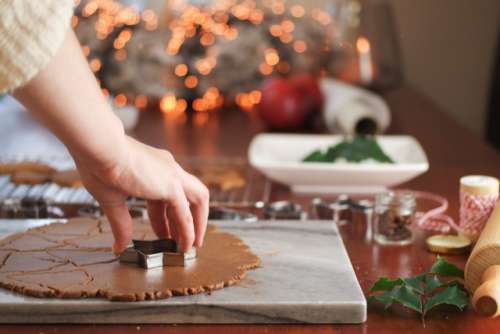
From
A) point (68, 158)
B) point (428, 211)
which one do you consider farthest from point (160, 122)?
point (428, 211)

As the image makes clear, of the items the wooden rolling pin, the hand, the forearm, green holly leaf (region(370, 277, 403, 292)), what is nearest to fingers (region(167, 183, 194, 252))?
the hand

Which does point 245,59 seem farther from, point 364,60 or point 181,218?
point 181,218

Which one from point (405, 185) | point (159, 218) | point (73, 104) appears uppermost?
point (73, 104)

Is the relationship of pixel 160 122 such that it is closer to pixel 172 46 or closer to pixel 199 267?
pixel 172 46

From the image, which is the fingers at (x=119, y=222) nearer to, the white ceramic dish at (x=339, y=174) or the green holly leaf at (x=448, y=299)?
the green holly leaf at (x=448, y=299)

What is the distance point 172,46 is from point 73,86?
1855 millimetres

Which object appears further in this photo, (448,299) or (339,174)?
(339,174)

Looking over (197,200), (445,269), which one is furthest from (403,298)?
(197,200)

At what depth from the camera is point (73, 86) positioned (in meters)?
0.91

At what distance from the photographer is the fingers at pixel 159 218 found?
45.7 inches

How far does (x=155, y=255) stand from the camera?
1.13m

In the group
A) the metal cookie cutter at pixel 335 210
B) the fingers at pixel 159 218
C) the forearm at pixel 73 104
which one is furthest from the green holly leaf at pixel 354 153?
the forearm at pixel 73 104

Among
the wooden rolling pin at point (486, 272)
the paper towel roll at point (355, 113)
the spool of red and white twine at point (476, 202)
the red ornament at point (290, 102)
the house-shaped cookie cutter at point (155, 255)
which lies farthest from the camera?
A: the red ornament at point (290, 102)

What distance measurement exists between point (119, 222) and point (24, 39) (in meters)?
0.33
